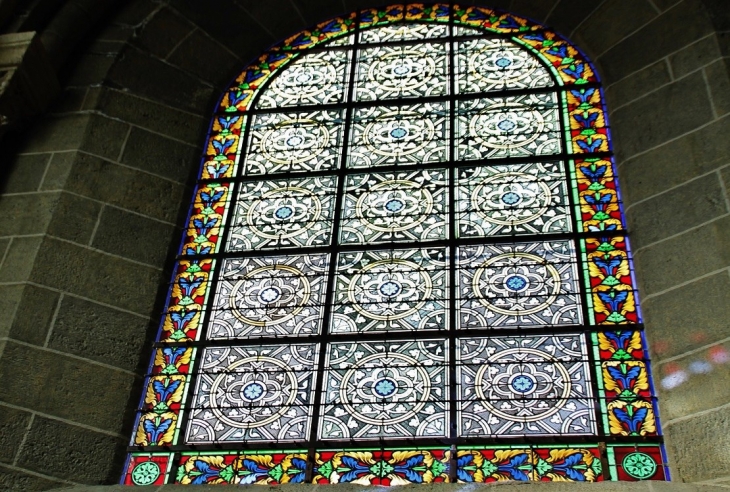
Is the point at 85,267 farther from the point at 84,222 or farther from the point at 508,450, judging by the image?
the point at 508,450

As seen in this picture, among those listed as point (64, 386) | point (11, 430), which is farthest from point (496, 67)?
point (11, 430)

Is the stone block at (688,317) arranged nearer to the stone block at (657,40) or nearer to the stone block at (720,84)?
the stone block at (720,84)

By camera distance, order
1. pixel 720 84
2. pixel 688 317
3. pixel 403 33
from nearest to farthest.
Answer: pixel 688 317 → pixel 720 84 → pixel 403 33

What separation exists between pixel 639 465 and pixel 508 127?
2.35m

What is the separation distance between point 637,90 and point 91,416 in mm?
3436

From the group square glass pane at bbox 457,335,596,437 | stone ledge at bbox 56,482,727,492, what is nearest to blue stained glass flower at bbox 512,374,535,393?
square glass pane at bbox 457,335,596,437

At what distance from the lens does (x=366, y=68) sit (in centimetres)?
706

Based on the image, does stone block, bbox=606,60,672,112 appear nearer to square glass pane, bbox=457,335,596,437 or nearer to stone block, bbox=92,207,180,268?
square glass pane, bbox=457,335,596,437

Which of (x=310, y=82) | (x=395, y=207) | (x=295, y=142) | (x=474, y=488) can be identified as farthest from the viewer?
(x=310, y=82)

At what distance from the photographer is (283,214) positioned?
6.13 meters

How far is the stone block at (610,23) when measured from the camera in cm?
668

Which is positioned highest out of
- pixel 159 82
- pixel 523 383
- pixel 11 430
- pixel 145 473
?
pixel 159 82

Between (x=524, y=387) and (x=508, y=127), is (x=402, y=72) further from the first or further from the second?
(x=524, y=387)

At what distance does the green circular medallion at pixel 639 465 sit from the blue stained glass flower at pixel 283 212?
7.62 ft
